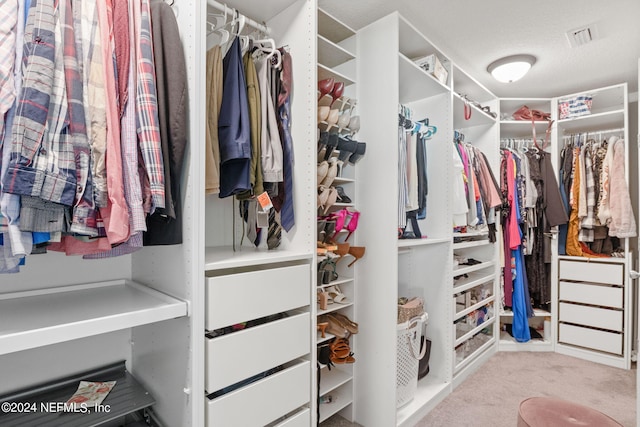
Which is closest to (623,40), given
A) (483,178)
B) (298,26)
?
(483,178)

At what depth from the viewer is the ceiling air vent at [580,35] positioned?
2.12 metres

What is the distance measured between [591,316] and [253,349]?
3.06 m

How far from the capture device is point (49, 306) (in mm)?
1066

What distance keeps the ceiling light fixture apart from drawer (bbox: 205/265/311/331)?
2.25 meters

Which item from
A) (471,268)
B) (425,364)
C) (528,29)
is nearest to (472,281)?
(471,268)

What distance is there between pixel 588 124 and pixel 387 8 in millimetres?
2388

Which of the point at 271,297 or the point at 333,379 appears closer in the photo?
the point at 271,297

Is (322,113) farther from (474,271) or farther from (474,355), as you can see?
(474,355)

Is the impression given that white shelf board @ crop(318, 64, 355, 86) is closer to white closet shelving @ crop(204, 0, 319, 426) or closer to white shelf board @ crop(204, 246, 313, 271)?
white closet shelving @ crop(204, 0, 319, 426)

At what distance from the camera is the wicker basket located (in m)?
1.98

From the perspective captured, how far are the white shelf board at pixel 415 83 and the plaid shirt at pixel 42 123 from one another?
5.46 ft

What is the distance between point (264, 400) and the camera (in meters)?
1.24

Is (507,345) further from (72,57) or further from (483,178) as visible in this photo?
(72,57)

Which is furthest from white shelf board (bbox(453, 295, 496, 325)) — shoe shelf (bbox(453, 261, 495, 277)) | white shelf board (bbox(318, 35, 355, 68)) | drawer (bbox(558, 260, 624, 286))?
white shelf board (bbox(318, 35, 355, 68))
